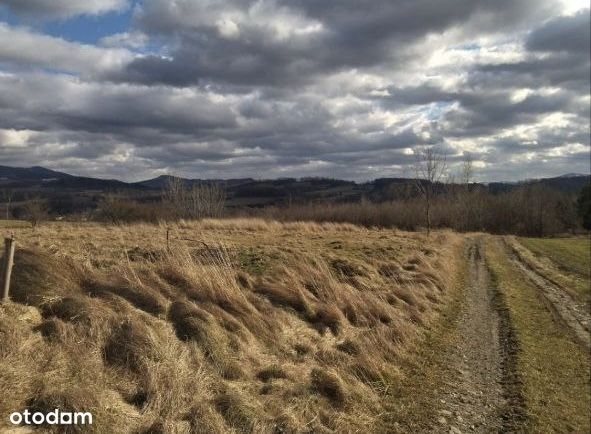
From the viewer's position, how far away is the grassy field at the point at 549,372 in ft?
20.2

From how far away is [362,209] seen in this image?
83688mm

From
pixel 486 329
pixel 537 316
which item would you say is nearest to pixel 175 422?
pixel 486 329

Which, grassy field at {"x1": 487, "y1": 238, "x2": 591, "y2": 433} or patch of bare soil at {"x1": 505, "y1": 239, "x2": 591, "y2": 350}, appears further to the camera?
patch of bare soil at {"x1": 505, "y1": 239, "x2": 591, "y2": 350}

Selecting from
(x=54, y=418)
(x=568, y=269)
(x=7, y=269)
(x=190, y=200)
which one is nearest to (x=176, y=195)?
(x=190, y=200)

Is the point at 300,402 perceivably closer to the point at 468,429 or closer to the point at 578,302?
the point at 468,429

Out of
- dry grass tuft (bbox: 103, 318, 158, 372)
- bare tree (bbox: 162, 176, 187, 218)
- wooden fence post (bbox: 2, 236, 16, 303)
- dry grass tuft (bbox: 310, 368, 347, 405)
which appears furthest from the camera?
bare tree (bbox: 162, 176, 187, 218)

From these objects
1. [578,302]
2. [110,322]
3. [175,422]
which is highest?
[110,322]

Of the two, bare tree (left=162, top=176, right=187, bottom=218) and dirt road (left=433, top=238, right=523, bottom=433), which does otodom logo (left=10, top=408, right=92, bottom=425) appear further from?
bare tree (left=162, top=176, right=187, bottom=218)

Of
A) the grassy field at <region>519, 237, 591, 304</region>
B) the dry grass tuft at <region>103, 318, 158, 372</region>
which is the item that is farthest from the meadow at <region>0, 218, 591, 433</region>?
the grassy field at <region>519, 237, 591, 304</region>

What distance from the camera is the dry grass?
15.8 feet

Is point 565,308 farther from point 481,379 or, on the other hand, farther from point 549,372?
point 481,379

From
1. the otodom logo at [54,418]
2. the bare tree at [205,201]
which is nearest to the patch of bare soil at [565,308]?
the otodom logo at [54,418]

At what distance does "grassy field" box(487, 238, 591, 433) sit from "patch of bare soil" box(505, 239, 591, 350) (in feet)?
0.91

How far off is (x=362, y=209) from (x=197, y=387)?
261 feet
